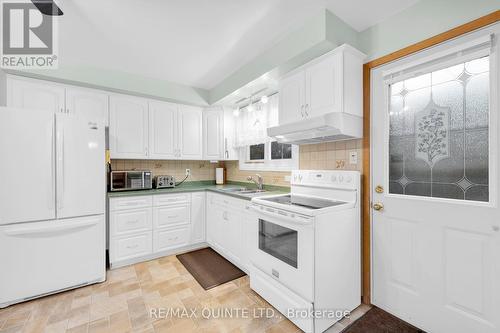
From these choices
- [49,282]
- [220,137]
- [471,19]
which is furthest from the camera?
[220,137]

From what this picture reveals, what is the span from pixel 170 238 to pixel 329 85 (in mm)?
2813

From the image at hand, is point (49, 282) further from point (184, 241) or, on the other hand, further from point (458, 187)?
point (458, 187)

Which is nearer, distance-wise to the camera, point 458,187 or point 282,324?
point 458,187

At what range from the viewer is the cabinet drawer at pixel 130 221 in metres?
2.74

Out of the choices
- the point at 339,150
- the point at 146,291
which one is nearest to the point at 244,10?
the point at 339,150

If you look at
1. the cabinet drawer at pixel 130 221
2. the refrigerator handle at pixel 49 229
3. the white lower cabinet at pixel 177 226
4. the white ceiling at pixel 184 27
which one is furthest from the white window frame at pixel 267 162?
the refrigerator handle at pixel 49 229

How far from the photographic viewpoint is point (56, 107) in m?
2.65

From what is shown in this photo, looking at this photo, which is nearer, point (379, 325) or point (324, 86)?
point (379, 325)

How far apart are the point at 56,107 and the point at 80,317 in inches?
92.2

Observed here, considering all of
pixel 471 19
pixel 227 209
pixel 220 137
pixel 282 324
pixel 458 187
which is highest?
pixel 471 19

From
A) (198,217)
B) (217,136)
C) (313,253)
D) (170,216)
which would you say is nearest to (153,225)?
(170,216)

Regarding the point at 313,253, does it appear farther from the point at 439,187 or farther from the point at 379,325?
the point at 439,187

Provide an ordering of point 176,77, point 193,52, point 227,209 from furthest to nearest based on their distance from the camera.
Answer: point 176,77, point 227,209, point 193,52

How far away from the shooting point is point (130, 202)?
284cm
